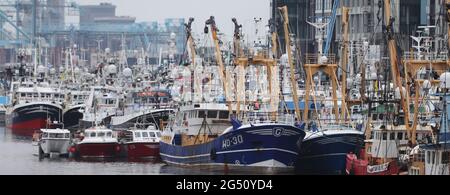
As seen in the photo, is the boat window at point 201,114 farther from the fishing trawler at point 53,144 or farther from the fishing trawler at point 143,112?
the fishing trawler at point 143,112

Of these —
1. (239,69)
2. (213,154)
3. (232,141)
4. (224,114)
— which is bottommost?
(213,154)

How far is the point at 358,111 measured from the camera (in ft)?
298

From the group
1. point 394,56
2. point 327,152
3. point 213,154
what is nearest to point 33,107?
point 213,154

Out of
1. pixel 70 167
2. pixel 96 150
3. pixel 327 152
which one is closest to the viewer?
pixel 327 152

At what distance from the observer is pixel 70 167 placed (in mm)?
83750

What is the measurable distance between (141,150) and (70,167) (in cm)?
856

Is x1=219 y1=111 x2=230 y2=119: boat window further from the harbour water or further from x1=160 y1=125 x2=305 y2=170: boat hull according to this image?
x1=160 y1=125 x2=305 y2=170: boat hull

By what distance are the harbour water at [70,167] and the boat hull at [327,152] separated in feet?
15.4

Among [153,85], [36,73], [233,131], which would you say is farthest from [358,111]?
[36,73]

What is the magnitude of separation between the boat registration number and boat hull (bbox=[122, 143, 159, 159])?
1582 centimetres

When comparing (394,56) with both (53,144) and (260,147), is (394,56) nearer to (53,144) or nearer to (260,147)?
(260,147)

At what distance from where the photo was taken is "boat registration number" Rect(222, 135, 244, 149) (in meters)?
74.1

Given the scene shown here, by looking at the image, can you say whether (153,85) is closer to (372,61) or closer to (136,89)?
(136,89)

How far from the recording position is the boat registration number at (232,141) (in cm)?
7412
